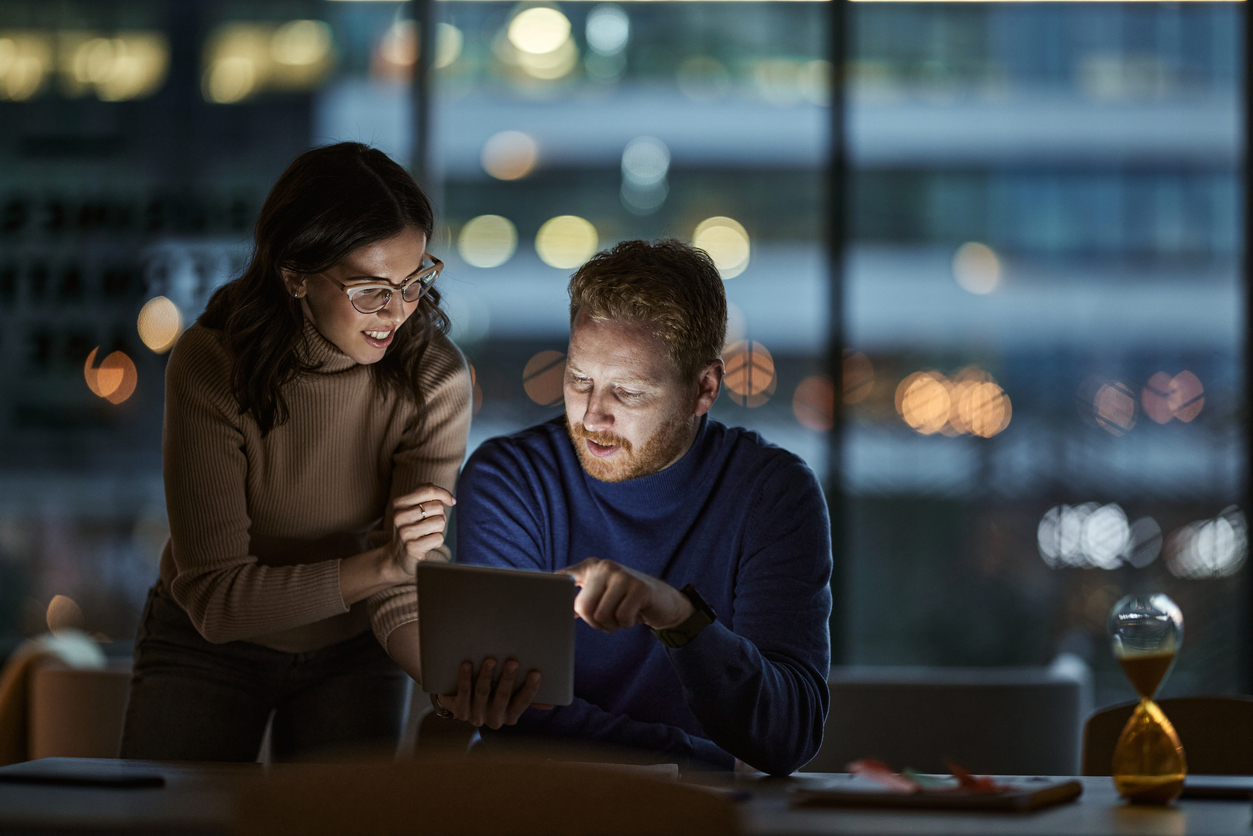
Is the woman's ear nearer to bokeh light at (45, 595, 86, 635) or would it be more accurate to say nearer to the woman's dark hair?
the woman's dark hair

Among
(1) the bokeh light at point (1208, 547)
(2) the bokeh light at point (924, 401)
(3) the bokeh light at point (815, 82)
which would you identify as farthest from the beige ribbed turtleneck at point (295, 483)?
(1) the bokeh light at point (1208, 547)

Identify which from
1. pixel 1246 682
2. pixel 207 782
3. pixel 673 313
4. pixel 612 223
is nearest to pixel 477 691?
pixel 207 782

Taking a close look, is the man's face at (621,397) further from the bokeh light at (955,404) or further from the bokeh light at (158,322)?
the bokeh light at (158,322)

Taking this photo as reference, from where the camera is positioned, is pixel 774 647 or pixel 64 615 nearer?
pixel 774 647

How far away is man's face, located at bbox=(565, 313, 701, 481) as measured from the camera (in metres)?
1.93

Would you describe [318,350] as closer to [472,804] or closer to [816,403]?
[472,804]

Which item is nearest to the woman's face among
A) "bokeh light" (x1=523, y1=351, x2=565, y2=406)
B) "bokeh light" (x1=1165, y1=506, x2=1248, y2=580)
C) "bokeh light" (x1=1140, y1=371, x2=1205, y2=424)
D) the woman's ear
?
the woman's ear

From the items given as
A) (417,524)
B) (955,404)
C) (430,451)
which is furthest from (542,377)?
(417,524)

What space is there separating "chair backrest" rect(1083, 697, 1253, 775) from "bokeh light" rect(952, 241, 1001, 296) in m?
2.21

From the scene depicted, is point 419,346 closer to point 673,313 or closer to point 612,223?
point 673,313

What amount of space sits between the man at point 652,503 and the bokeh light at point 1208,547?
2661 millimetres

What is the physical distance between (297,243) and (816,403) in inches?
97.3

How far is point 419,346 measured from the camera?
7.11ft

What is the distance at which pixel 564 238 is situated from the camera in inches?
166
